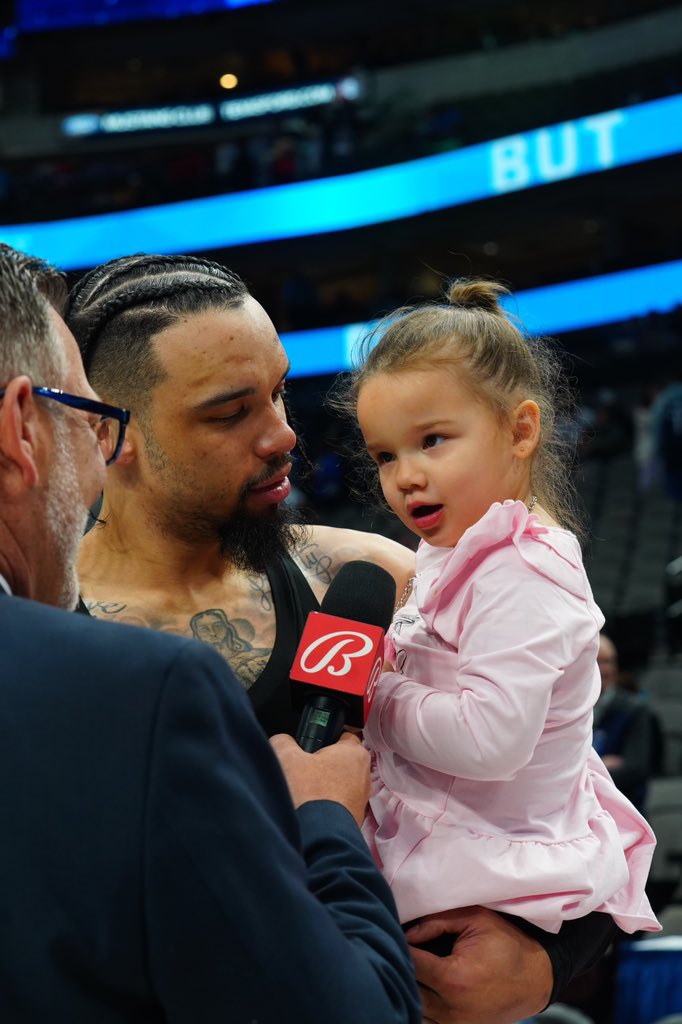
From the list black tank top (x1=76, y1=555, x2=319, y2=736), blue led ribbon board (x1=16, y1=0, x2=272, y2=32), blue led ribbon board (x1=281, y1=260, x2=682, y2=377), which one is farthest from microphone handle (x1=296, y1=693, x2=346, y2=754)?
blue led ribbon board (x1=16, y1=0, x2=272, y2=32)

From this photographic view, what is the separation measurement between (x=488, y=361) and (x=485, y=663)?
0.51m

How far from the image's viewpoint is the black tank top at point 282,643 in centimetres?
186

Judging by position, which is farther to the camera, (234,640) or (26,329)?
(234,640)

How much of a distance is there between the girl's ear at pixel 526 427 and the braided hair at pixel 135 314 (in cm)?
49

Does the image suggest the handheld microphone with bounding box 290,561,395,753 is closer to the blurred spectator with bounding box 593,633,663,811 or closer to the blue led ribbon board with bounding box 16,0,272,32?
the blurred spectator with bounding box 593,633,663,811

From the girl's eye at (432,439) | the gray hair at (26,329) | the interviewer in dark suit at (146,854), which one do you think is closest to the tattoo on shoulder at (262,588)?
the girl's eye at (432,439)

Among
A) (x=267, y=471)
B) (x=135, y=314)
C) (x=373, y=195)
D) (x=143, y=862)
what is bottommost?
(x=143, y=862)

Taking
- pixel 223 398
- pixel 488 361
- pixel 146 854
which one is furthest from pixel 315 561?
pixel 146 854

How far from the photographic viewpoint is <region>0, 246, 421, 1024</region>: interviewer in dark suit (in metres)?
1.02

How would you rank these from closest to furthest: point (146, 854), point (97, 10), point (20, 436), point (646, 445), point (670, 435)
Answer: point (146, 854) → point (20, 436) → point (670, 435) → point (646, 445) → point (97, 10)

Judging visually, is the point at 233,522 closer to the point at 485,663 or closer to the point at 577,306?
the point at 485,663

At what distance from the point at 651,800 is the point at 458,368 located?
4.54 meters

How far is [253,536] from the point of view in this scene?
1979 millimetres

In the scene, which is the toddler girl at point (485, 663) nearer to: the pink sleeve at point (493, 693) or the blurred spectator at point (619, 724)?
the pink sleeve at point (493, 693)
